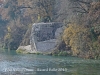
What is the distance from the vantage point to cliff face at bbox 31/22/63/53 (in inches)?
1810

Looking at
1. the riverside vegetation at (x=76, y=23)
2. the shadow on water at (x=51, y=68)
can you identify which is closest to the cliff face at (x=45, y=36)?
the riverside vegetation at (x=76, y=23)

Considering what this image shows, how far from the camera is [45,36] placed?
4794cm

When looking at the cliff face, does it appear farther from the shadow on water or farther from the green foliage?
the shadow on water

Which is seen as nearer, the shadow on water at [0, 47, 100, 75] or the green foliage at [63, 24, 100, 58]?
the shadow on water at [0, 47, 100, 75]

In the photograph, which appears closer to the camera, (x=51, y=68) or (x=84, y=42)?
(x=51, y=68)

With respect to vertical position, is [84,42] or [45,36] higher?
[45,36]

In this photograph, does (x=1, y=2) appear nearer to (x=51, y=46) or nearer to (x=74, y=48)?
(x=51, y=46)

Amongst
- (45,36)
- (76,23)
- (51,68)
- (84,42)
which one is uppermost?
(76,23)

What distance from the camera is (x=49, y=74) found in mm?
21641

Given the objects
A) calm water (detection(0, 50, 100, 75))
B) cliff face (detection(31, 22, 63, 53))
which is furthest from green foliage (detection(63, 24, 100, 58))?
cliff face (detection(31, 22, 63, 53))

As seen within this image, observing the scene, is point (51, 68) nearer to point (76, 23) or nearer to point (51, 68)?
point (51, 68)

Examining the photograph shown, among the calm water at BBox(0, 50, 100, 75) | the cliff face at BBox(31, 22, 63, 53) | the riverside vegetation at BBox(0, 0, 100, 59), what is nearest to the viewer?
the calm water at BBox(0, 50, 100, 75)

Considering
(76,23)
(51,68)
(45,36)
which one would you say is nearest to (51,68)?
(51,68)

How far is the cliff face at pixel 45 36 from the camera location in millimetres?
45969
